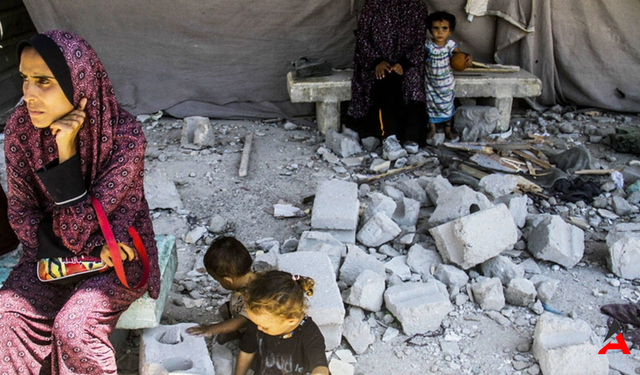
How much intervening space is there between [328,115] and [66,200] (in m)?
3.89

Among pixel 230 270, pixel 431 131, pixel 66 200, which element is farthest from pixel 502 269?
pixel 431 131

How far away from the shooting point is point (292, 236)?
4.26 meters

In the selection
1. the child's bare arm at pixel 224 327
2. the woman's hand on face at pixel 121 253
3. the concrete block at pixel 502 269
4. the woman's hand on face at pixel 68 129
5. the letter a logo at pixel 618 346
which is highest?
the woman's hand on face at pixel 68 129

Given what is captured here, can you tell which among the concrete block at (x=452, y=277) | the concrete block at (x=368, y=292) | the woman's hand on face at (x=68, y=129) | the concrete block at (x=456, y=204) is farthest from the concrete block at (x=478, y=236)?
the woman's hand on face at (x=68, y=129)

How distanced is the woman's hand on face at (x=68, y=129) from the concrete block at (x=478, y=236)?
2.19 m

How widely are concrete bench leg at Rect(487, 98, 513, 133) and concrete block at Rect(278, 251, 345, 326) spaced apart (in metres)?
3.51

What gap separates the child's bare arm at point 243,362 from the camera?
2.77 m

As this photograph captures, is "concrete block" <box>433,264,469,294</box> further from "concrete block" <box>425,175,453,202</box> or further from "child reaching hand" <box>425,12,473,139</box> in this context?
"child reaching hand" <box>425,12,473,139</box>

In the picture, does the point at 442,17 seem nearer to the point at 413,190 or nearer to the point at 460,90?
the point at 460,90

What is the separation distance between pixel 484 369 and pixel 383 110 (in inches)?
130

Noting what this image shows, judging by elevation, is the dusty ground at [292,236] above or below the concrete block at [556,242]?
below

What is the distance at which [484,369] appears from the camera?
3.06m

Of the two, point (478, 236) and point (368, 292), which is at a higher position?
point (478, 236)

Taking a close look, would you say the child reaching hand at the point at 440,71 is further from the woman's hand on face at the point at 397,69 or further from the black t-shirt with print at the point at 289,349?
the black t-shirt with print at the point at 289,349
